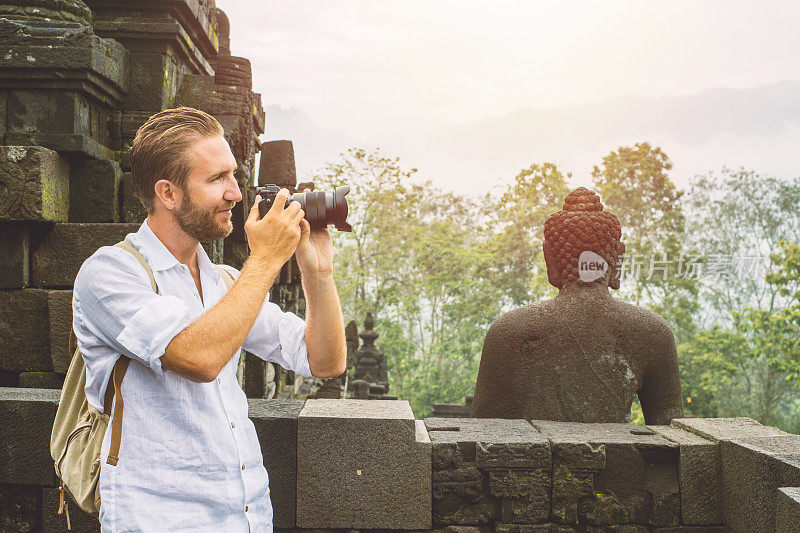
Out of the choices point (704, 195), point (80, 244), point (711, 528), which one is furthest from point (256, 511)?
point (704, 195)

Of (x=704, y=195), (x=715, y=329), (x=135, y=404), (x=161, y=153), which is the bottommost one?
(x=715, y=329)

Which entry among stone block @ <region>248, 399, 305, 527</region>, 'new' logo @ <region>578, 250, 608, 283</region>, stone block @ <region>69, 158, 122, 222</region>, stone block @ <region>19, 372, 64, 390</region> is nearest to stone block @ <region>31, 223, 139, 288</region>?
stone block @ <region>69, 158, 122, 222</region>

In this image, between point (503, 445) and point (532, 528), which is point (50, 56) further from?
point (532, 528)

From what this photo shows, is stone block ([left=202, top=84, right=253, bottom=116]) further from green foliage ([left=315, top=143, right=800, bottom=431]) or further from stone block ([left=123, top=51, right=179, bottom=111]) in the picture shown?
green foliage ([left=315, top=143, right=800, bottom=431])

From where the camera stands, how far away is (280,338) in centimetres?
197

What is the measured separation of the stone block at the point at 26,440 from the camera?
286cm

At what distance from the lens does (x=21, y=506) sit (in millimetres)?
2922

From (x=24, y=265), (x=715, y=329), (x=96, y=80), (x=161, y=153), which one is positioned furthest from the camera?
(x=715, y=329)

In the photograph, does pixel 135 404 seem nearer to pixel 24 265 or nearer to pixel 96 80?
pixel 24 265

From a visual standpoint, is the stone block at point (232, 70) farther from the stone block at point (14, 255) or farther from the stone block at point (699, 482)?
the stone block at point (699, 482)

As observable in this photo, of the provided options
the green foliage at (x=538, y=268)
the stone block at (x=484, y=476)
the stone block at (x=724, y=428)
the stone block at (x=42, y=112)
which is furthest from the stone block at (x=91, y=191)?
the green foliage at (x=538, y=268)

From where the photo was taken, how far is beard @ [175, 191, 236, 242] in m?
1.71

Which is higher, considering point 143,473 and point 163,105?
point 163,105

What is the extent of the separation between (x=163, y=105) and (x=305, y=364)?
3.13 m
